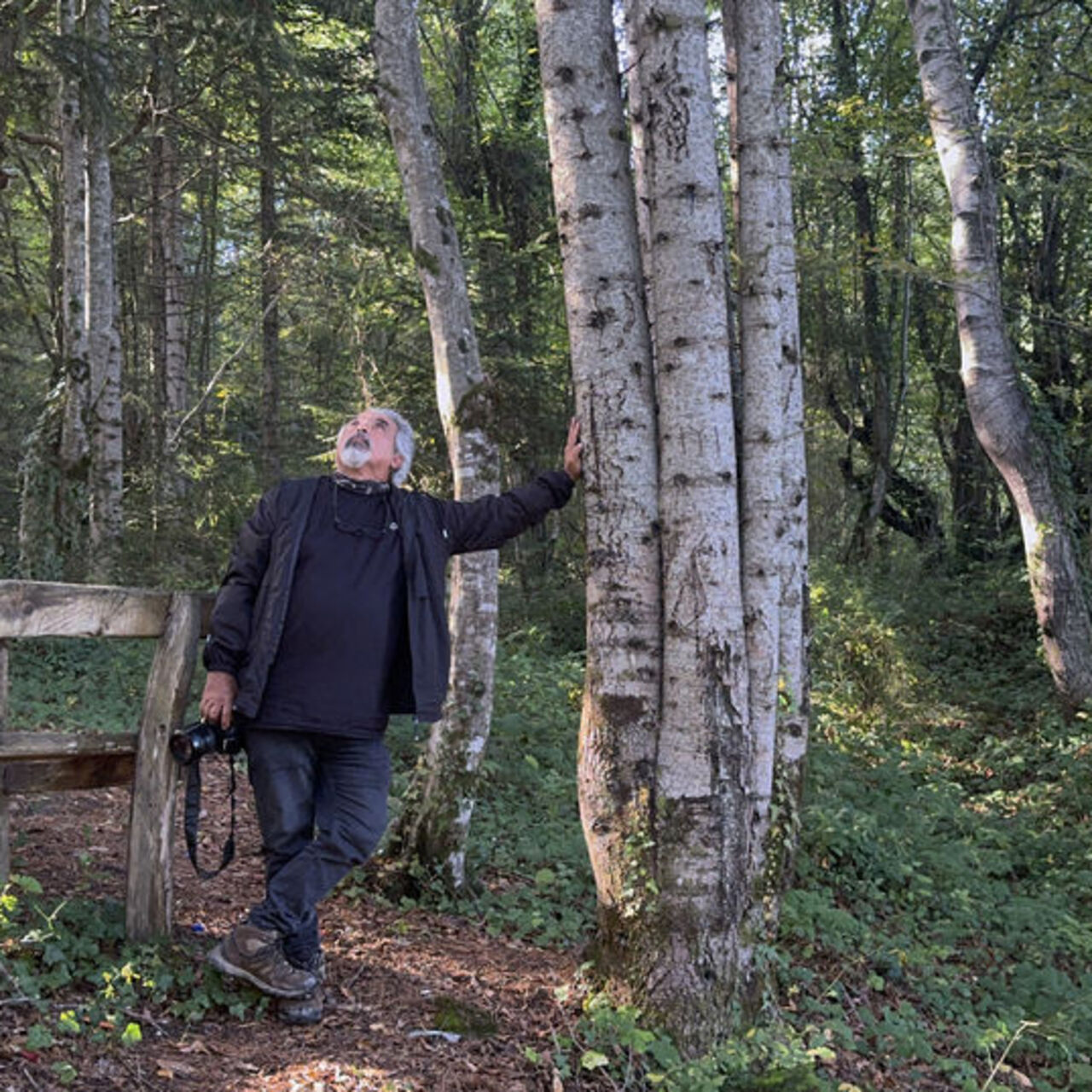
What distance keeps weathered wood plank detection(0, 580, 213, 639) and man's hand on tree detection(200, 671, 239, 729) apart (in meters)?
0.33

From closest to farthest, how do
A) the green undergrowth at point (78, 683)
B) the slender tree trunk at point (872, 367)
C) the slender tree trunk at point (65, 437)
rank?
1. the green undergrowth at point (78, 683)
2. the slender tree trunk at point (65, 437)
3. the slender tree trunk at point (872, 367)

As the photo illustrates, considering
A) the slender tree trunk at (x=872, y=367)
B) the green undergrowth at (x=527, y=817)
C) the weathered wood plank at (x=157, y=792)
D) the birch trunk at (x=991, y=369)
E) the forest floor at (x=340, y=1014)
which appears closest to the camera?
the forest floor at (x=340, y=1014)

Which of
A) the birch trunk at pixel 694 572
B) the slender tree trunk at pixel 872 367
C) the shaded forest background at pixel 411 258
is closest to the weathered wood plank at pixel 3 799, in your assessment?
the birch trunk at pixel 694 572

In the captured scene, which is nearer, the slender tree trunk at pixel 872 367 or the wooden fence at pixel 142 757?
the wooden fence at pixel 142 757

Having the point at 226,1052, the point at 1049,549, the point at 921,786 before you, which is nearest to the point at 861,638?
the point at 1049,549

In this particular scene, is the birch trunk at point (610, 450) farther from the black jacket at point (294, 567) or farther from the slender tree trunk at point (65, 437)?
the slender tree trunk at point (65, 437)

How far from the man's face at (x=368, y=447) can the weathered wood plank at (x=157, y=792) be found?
0.82 meters

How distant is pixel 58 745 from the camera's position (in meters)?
3.86

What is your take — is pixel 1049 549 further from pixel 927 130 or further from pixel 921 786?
pixel 927 130

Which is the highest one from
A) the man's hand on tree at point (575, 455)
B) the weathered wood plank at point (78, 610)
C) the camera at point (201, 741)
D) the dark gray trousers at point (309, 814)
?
the man's hand on tree at point (575, 455)

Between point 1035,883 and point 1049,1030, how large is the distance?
9.29 ft

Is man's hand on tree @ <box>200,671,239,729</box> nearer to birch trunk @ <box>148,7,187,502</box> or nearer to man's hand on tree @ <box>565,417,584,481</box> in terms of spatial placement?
man's hand on tree @ <box>565,417,584,481</box>

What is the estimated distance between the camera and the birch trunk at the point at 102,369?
35.5 feet

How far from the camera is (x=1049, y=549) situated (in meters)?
11.1
